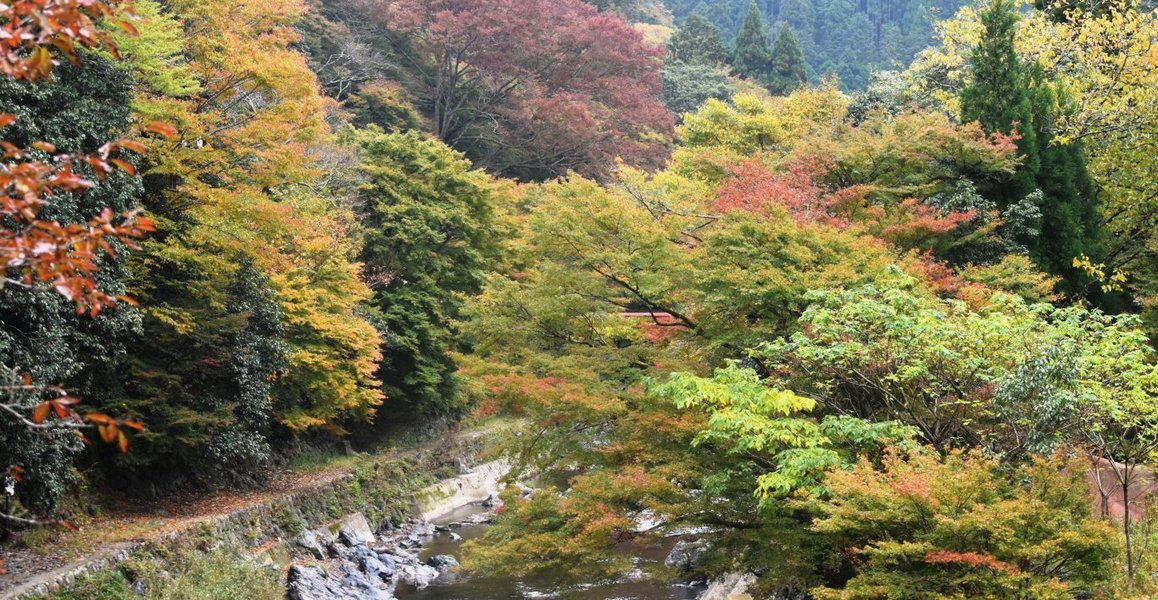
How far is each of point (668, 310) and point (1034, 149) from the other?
8.49 meters

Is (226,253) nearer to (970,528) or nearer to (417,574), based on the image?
(417,574)

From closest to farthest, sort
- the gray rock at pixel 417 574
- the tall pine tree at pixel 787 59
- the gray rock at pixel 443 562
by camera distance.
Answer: the gray rock at pixel 417 574
the gray rock at pixel 443 562
the tall pine tree at pixel 787 59

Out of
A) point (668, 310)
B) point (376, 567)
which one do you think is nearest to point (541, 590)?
point (376, 567)

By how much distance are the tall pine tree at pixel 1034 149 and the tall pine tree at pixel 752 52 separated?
115 feet

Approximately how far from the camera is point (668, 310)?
14430 mm

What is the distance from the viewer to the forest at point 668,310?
8766 mm

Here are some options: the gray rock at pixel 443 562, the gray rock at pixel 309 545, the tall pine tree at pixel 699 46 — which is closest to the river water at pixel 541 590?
the gray rock at pixel 443 562

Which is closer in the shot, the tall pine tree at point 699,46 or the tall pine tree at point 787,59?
the tall pine tree at point 787,59

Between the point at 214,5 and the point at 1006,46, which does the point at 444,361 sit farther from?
the point at 1006,46

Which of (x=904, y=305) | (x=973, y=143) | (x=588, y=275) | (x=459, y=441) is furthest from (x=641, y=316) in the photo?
(x=459, y=441)

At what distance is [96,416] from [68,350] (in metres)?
10.6

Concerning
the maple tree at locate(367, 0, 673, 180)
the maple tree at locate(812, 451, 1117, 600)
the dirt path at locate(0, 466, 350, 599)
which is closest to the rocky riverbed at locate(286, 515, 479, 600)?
the dirt path at locate(0, 466, 350, 599)

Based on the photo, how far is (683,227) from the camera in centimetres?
1491

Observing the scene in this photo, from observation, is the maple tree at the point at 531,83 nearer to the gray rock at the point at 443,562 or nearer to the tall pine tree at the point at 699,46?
the tall pine tree at the point at 699,46
